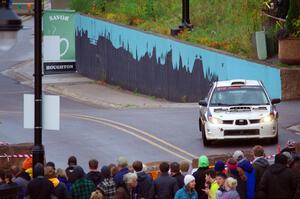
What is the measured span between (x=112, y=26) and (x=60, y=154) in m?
23.5

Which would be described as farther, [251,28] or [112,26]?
[112,26]

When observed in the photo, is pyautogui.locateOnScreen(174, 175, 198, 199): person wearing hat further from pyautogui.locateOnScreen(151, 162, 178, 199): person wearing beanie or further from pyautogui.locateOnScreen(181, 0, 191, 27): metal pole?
pyautogui.locateOnScreen(181, 0, 191, 27): metal pole

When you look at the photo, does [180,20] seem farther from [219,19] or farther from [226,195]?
[226,195]

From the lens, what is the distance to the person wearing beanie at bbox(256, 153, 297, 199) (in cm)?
1528

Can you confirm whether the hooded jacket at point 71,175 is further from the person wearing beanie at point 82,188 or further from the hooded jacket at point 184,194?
the hooded jacket at point 184,194

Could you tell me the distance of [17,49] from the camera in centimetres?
6625

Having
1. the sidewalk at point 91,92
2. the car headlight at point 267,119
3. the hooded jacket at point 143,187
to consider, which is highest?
the hooded jacket at point 143,187

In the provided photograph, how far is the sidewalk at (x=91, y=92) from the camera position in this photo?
41875 mm

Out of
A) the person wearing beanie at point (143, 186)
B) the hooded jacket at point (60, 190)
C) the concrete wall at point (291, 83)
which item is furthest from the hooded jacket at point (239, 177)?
the concrete wall at point (291, 83)

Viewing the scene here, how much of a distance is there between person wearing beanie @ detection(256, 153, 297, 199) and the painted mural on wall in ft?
69.2

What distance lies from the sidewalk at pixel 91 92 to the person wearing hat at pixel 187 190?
2268 centimetres

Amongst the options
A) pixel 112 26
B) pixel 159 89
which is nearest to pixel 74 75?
pixel 112 26

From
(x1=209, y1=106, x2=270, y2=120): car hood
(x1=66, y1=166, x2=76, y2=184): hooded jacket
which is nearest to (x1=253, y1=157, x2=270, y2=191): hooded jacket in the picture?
(x1=66, y1=166, x2=76, y2=184): hooded jacket

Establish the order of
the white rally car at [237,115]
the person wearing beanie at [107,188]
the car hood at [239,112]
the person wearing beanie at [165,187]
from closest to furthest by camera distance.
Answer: the person wearing beanie at [107,188], the person wearing beanie at [165,187], the white rally car at [237,115], the car hood at [239,112]
